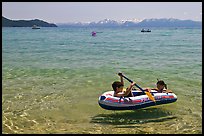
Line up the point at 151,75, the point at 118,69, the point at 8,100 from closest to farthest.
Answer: the point at 8,100 < the point at 151,75 < the point at 118,69

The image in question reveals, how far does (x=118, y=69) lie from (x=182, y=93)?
6.05 m

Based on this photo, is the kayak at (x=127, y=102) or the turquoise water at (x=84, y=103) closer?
the turquoise water at (x=84, y=103)

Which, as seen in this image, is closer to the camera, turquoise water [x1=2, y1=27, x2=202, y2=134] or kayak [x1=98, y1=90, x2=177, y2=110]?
turquoise water [x1=2, y1=27, x2=202, y2=134]

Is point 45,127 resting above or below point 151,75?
below

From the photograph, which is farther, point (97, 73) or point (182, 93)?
point (97, 73)

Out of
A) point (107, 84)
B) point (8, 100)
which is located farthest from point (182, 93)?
point (8, 100)

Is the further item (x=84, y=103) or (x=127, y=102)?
(x=84, y=103)

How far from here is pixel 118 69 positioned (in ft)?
55.0

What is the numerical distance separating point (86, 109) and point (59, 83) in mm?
3841

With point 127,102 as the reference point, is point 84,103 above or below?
below

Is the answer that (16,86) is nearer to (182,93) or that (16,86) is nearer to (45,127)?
(45,127)

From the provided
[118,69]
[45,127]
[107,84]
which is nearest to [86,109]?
[45,127]

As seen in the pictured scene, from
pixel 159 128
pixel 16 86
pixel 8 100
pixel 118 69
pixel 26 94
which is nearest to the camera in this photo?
pixel 159 128

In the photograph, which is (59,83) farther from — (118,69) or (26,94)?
(118,69)
